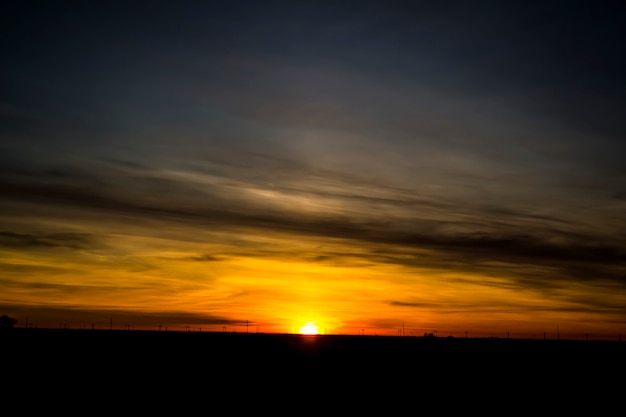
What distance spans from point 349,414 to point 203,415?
7.70 m

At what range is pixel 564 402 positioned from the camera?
44531 mm

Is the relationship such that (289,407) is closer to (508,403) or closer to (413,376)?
(508,403)

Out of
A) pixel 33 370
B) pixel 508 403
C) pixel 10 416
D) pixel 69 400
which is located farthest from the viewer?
pixel 33 370

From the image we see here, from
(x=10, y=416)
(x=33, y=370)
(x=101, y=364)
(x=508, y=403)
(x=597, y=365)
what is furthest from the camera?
(x=597, y=365)

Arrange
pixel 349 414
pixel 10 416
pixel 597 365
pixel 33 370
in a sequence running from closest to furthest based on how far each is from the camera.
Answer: pixel 10 416 → pixel 349 414 → pixel 33 370 → pixel 597 365

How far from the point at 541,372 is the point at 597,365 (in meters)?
16.7

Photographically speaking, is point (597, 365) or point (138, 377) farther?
point (597, 365)

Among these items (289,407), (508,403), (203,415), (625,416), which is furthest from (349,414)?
(625,416)

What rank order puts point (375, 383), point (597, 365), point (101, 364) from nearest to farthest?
point (375, 383)
point (101, 364)
point (597, 365)

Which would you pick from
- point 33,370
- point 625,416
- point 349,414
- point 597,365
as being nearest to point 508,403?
point 625,416

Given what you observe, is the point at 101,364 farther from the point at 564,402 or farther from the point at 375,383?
the point at 564,402

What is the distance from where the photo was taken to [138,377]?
176 ft

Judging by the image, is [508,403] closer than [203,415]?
No

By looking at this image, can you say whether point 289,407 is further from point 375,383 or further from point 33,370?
point 33,370
